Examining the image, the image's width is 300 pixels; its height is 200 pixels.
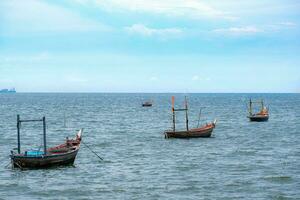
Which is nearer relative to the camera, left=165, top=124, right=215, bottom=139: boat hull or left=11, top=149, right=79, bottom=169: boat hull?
left=11, top=149, right=79, bottom=169: boat hull

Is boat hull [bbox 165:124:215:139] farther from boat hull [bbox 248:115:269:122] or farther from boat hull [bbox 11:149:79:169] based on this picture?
boat hull [bbox 248:115:269:122]

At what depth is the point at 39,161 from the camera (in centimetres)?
4062

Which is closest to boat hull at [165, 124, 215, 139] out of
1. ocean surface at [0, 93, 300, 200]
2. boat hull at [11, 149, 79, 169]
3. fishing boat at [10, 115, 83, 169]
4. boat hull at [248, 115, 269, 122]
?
ocean surface at [0, 93, 300, 200]

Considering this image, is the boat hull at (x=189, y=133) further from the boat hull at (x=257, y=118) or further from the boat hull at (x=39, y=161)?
the boat hull at (x=257, y=118)

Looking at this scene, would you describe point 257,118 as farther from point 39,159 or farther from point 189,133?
point 39,159

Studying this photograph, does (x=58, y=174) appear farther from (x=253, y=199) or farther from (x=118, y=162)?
(x=253, y=199)

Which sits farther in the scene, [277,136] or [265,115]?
[265,115]

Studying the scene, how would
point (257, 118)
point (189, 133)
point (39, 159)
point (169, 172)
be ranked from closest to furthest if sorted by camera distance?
point (169, 172) → point (39, 159) → point (189, 133) → point (257, 118)

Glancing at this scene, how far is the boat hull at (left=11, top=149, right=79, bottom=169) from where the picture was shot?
40.2 meters

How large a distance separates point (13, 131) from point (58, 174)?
138 ft

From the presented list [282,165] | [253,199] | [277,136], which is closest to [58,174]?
[253,199]

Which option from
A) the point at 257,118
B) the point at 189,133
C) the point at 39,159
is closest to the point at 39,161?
the point at 39,159

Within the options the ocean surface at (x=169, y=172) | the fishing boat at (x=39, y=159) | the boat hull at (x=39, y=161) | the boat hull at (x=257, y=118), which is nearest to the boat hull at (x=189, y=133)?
the ocean surface at (x=169, y=172)

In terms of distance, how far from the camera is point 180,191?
3372 centimetres
